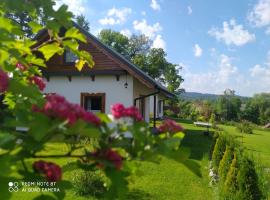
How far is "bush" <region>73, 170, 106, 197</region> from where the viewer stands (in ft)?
22.5

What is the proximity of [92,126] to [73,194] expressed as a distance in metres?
6.06

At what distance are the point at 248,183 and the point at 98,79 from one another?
10.0m

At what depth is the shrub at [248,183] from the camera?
5594 millimetres

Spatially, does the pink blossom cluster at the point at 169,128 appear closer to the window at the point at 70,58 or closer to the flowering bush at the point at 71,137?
the flowering bush at the point at 71,137

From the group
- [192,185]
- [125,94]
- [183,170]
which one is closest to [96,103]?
[125,94]

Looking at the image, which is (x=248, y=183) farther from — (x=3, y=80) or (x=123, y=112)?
(x=3, y=80)

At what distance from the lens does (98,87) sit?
14836mm

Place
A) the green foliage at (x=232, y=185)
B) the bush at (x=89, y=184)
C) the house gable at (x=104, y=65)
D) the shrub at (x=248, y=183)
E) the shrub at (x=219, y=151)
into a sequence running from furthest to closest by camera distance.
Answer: the house gable at (x=104, y=65) < the shrub at (x=219, y=151) < the bush at (x=89, y=184) < the green foliage at (x=232, y=185) < the shrub at (x=248, y=183)

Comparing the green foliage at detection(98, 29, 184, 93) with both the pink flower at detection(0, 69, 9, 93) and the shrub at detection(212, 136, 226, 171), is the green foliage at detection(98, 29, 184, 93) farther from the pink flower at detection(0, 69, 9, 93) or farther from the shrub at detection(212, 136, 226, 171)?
the pink flower at detection(0, 69, 9, 93)

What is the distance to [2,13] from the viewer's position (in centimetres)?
183

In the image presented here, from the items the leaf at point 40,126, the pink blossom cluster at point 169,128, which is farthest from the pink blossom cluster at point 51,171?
the pink blossom cluster at point 169,128

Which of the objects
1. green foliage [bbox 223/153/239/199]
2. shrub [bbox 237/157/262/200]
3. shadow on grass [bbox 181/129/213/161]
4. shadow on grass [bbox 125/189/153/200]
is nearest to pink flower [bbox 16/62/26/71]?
shrub [bbox 237/157/262/200]

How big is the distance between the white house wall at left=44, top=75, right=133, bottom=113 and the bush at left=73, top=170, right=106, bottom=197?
712 cm

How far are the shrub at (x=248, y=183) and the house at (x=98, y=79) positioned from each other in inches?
323
